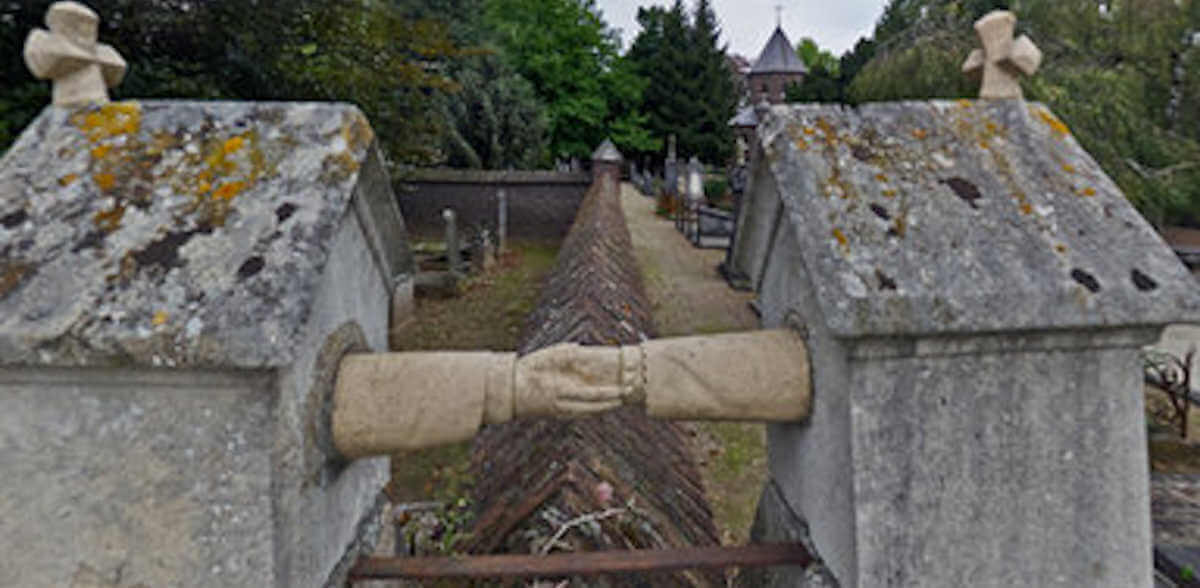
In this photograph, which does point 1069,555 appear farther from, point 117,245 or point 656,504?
point 117,245

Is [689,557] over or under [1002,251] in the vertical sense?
under

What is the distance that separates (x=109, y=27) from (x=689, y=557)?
695cm

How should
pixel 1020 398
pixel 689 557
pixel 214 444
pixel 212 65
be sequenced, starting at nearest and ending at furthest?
pixel 214 444
pixel 1020 398
pixel 689 557
pixel 212 65

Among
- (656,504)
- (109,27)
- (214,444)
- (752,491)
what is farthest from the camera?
(109,27)

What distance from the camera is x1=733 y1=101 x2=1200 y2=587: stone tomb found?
127cm

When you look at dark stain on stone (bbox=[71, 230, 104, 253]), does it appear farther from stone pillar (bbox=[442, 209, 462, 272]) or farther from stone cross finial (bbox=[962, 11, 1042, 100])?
stone pillar (bbox=[442, 209, 462, 272])

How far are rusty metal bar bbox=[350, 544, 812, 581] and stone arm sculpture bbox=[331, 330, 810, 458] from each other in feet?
1.05

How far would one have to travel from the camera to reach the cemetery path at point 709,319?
16.7 feet

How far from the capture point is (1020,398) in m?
1.30

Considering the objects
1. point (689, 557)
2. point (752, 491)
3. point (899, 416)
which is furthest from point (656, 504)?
point (752, 491)

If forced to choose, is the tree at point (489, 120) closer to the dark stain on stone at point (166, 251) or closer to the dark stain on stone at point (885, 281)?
the dark stain on stone at point (166, 251)

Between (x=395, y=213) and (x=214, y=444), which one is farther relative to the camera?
(x=395, y=213)

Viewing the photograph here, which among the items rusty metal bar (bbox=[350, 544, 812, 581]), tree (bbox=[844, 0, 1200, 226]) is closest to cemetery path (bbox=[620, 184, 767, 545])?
rusty metal bar (bbox=[350, 544, 812, 581])

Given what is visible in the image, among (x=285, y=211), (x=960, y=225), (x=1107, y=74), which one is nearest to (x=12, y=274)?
(x=285, y=211)
